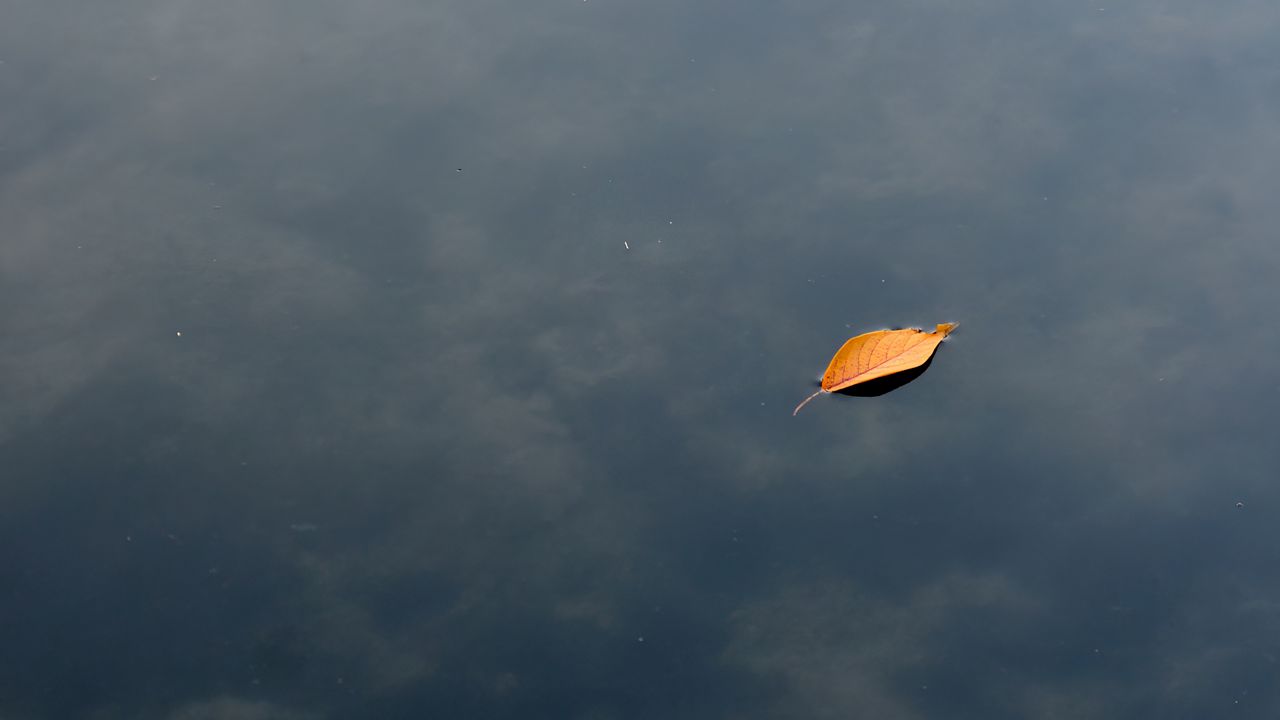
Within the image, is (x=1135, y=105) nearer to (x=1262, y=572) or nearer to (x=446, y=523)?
(x=1262, y=572)

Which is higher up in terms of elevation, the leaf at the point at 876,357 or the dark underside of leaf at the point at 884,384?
the leaf at the point at 876,357

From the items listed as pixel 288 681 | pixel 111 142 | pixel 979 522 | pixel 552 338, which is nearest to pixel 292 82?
pixel 111 142

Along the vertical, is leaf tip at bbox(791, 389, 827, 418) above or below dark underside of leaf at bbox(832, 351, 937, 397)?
below

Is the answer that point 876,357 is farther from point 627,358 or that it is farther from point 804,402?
point 627,358

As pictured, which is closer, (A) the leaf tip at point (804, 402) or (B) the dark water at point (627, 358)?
(B) the dark water at point (627, 358)

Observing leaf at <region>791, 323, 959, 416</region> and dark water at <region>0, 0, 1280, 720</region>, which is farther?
leaf at <region>791, 323, 959, 416</region>
